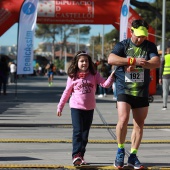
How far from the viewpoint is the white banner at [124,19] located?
27219 millimetres

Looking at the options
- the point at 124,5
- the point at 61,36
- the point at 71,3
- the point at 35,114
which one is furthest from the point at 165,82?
the point at 61,36

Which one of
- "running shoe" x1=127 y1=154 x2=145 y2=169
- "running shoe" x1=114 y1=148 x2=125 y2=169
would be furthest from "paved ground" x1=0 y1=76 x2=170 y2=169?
"running shoe" x1=127 y1=154 x2=145 y2=169

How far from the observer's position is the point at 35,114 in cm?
1975

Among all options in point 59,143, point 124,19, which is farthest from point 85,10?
point 59,143

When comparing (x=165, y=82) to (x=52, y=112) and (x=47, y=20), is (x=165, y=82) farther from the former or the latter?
(x=47, y=20)

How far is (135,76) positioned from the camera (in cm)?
901

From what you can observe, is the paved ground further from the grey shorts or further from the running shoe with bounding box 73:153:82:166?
the grey shorts

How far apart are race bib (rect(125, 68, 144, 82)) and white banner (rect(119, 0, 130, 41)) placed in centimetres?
1820

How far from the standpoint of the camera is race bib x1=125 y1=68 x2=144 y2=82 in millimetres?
9008

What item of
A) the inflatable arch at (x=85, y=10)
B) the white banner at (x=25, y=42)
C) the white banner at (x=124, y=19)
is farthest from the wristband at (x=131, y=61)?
the inflatable arch at (x=85, y=10)

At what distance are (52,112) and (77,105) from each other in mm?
11376

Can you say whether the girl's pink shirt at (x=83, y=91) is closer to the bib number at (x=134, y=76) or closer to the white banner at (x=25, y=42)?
the bib number at (x=134, y=76)

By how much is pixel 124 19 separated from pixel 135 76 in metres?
18.9

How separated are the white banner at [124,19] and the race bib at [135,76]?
18.2 metres
